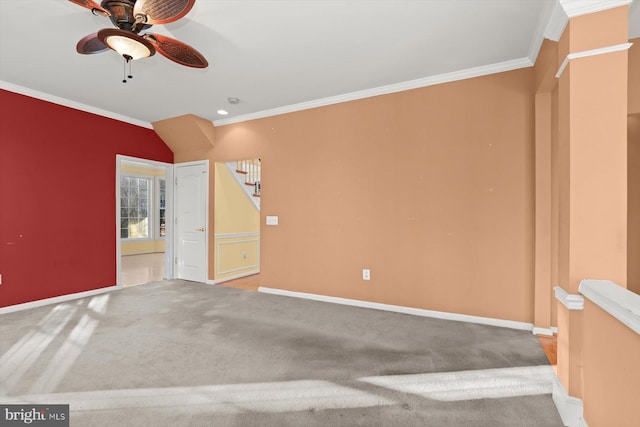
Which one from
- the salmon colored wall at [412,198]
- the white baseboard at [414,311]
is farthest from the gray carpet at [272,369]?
the salmon colored wall at [412,198]

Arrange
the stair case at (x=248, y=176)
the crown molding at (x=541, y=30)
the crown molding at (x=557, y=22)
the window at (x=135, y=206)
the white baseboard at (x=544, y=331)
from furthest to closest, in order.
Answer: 1. the window at (x=135, y=206)
2. the stair case at (x=248, y=176)
3. the white baseboard at (x=544, y=331)
4. the crown molding at (x=541, y=30)
5. the crown molding at (x=557, y=22)

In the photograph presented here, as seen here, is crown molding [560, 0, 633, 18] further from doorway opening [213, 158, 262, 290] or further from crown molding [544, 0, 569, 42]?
doorway opening [213, 158, 262, 290]

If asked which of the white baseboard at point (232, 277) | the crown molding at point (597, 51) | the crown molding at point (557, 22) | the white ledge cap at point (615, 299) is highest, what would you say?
the crown molding at point (557, 22)

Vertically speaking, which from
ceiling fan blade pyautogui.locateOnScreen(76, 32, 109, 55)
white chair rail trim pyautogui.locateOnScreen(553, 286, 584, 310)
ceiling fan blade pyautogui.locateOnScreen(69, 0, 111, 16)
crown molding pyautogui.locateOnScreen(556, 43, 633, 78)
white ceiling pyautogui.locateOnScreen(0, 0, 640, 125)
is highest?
white ceiling pyautogui.locateOnScreen(0, 0, 640, 125)

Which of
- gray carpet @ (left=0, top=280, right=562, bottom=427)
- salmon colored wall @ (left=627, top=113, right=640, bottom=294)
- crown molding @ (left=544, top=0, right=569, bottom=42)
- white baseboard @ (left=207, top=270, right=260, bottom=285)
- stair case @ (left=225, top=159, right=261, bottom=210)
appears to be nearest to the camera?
A: gray carpet @ (left=0, top=280, right=562, bottom=427)

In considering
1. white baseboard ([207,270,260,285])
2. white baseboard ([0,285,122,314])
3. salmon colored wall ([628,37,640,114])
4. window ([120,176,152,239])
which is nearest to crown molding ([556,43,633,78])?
salmon colored wall ([628,37,640,114])

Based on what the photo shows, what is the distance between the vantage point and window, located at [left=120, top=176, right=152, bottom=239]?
30.2 ft

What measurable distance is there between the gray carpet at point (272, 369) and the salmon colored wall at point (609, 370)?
305 millimetres

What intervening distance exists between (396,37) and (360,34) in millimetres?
334

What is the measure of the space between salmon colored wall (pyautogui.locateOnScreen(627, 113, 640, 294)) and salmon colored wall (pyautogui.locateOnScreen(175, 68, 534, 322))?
31.4 inches

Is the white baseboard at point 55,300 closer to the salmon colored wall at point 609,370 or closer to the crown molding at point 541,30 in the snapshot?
the salmon colored wall at point 609,370

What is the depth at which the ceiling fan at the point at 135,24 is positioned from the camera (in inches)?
70.8

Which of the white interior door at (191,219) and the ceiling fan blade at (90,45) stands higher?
the ceiling fan blade at (90,45)

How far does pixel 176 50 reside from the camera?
2205mm
